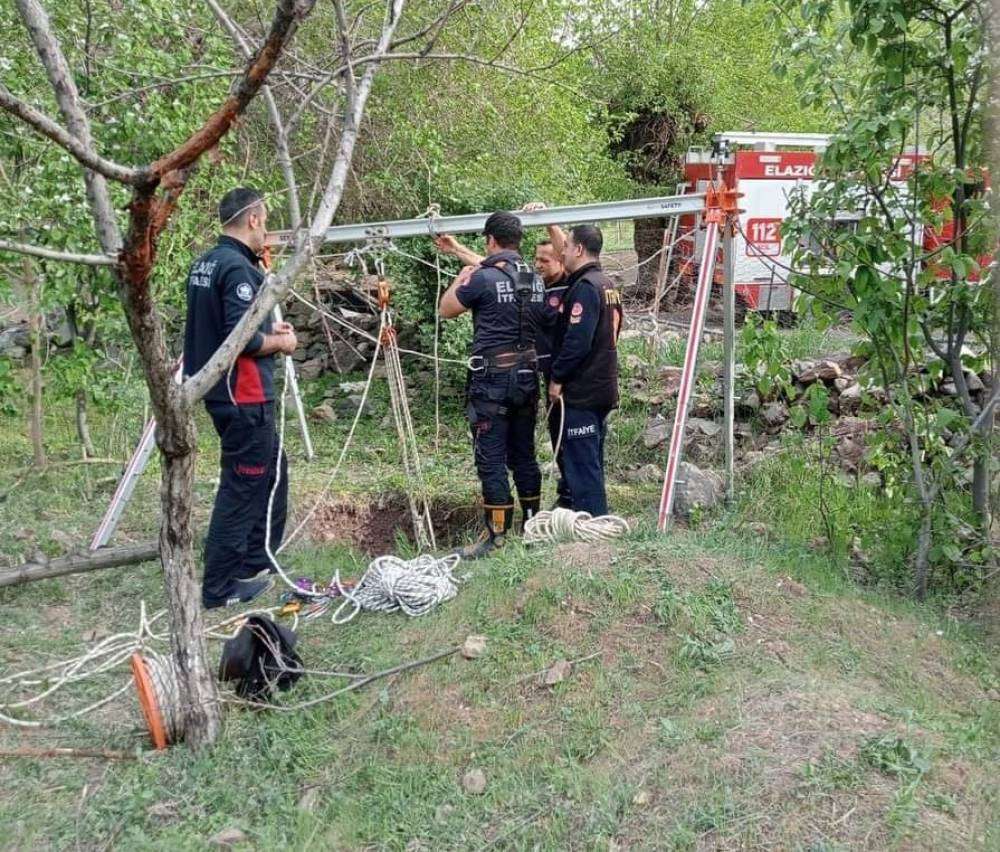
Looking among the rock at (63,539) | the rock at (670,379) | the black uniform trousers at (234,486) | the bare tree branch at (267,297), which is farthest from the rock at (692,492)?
the rock at (63,539)

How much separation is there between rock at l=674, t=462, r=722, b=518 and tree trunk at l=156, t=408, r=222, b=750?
10.4 ft

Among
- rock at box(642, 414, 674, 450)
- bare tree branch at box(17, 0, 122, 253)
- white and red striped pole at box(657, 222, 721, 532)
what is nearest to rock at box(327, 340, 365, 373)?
rock at box(642, 414, 674, 450)

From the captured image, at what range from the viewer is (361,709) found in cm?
375

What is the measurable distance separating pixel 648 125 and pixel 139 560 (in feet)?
39.3

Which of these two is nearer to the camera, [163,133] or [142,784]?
[142,784]

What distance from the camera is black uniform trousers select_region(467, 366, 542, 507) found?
551cm

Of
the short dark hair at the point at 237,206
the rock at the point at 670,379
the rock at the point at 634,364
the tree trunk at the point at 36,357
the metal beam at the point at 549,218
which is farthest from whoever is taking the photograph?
the rock at the point at 634,364

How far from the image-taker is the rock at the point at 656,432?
7379mm

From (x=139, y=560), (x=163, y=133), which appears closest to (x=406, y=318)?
(x=163, y=133)

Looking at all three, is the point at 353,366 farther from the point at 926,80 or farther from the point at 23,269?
the point at 926,80

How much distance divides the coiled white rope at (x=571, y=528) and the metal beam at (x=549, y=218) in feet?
5.65

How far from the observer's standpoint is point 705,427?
23.8ft

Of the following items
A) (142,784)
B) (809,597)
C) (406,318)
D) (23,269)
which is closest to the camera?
(142,784)

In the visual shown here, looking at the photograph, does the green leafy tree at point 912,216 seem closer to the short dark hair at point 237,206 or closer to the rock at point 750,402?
the rock at point 750,402
